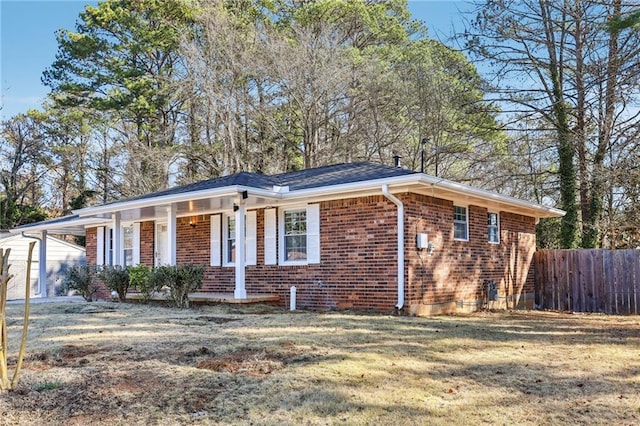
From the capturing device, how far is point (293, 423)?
4.47 metres

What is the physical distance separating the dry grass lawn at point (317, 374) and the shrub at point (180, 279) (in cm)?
244

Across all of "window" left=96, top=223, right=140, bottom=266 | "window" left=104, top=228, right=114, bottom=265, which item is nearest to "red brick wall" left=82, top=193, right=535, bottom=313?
"window" left=96, top=223, right=140, bottom=266

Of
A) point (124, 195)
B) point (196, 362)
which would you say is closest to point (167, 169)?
point (124, 195)

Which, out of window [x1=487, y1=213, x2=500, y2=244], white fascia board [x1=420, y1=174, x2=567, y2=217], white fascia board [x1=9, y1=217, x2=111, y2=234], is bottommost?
window [x1=487, y1=213, x2=500, y2=244]

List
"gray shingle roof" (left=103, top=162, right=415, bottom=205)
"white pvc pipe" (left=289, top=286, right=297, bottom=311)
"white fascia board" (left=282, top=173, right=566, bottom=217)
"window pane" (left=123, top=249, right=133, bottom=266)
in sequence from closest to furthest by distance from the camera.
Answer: "white fascia board" (left=282, top=173, right=566, bottom=217), "gray shingle roof" (left=103, top=162, right=415, bottom=205), "white pvc pipe" (left=289, top=286, right=297, bottom=311), "window pane" (left=123, top=249, right=133, bottom=266)

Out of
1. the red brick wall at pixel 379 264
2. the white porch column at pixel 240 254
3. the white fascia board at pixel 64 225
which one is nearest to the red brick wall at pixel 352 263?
the red brick wall at pixel 379 264

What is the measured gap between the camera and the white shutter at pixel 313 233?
1233cm

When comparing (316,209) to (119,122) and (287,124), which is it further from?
(119,122)

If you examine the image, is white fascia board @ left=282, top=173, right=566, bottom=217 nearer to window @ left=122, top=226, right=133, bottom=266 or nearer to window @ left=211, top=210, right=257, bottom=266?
window @ left=211, top=210, right=257, bottom=266

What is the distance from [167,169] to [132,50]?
534 cm

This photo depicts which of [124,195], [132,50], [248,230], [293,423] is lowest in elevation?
[293,423]

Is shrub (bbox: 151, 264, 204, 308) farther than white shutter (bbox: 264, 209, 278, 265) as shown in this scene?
No

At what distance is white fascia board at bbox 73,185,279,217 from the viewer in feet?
38.6

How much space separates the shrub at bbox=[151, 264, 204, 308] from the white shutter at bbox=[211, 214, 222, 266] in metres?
2.32
